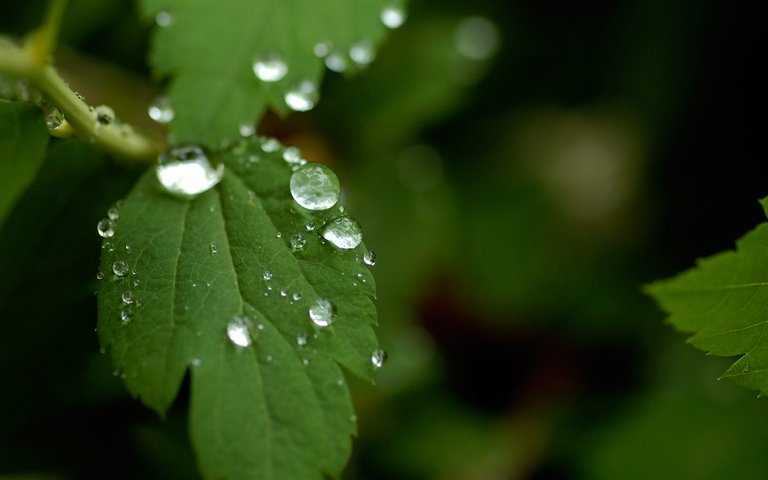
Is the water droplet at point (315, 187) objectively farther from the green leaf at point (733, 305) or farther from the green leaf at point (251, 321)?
the green leaf at point (733, 305)

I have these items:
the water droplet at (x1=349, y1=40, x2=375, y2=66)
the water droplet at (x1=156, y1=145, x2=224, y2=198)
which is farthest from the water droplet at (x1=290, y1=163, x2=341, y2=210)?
the water droplet at (x1=349, y1=40, x2=375, y2=66)

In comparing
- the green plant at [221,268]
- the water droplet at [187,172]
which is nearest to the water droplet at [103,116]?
the green plant at [221,268]

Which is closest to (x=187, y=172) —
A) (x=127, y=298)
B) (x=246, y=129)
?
(x=246, y=129)

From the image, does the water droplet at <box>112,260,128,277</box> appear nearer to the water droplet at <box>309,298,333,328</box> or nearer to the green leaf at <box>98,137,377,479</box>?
the green leaf at <box>98,137,377,479</box>

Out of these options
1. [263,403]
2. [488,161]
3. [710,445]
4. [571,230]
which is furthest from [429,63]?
[263,403]

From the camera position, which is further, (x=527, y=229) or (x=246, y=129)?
(x=527, y=229)

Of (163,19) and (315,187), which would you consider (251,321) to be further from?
(163,19)
